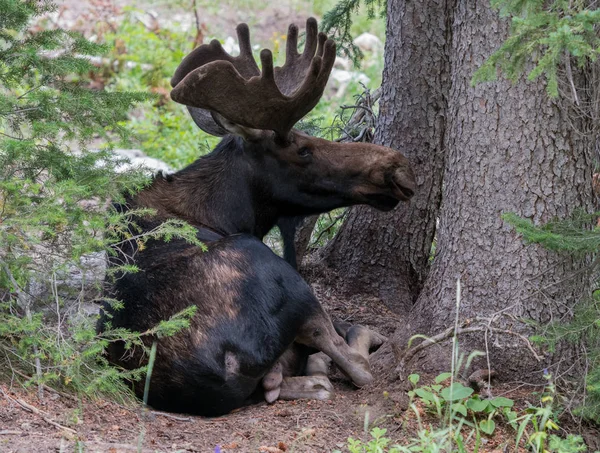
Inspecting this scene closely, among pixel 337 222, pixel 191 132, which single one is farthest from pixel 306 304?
pixel 191 132

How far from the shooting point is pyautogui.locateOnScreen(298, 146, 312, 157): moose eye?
6.18m

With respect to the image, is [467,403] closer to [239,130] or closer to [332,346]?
[332,346]

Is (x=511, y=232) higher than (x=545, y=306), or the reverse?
(x=511, y=232)

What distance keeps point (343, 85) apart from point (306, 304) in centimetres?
859

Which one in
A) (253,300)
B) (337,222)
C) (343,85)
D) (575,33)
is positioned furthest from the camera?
(343,85)

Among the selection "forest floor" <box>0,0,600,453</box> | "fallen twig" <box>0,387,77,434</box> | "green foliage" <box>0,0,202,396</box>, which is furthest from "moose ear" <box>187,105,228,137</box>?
"fallen twig" <box>0,387,77,434</box>

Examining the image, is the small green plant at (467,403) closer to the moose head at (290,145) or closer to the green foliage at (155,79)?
the moose head at (290,145)

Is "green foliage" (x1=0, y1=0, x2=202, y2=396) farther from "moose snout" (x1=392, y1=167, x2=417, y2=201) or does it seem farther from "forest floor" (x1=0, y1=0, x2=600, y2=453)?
"moose snout" (x1=392, y1=167, x2=417, y2=201)

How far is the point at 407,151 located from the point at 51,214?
10.1ft

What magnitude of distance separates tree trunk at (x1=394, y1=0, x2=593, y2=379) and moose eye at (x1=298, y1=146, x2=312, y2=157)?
1.33 meters

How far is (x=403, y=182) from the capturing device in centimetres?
588

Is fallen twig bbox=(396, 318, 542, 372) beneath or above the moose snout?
beneath

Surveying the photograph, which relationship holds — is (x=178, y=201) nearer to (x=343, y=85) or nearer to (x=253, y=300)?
(x=253, y=300)

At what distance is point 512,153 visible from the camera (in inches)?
188
